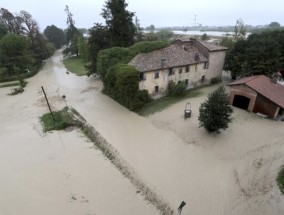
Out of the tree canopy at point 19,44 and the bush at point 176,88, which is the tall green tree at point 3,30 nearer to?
the tree canopy at point 19,44

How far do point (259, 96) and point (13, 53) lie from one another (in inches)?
1955

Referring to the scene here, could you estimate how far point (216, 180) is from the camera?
14984 millimetres

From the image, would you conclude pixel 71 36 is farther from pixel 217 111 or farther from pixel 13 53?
pixel 217 111

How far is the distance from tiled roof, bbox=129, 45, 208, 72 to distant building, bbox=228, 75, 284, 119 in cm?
820

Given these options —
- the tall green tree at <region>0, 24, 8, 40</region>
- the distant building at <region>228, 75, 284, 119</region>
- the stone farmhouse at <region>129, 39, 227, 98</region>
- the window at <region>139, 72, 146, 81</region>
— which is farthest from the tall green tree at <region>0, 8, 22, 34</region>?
the distant building at <region>228, 75, 284, 119</region>

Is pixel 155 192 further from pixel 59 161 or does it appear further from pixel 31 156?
pixel 31 156

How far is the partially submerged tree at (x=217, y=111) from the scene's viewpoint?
59.7 feet

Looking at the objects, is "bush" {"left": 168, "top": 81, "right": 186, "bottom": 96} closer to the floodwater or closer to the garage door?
the floodwater

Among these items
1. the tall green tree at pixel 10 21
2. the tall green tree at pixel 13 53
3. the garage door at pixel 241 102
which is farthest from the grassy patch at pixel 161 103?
the tall green tree at pixel 10 21

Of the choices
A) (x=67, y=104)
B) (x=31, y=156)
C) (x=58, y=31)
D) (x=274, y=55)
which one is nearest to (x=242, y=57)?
(x=274, y=55)

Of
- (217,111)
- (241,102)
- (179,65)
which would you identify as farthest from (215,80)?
(217,111)

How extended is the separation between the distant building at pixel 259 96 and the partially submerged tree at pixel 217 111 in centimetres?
612

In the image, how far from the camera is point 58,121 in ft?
81.0

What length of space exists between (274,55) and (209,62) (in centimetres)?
855
